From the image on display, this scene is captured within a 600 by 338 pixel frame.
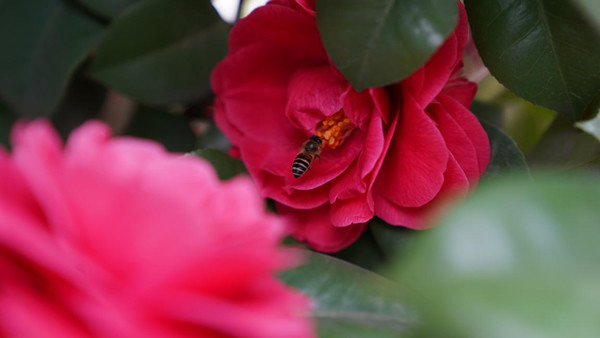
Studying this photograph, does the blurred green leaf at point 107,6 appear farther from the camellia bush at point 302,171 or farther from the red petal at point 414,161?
the red petal at point 414,161

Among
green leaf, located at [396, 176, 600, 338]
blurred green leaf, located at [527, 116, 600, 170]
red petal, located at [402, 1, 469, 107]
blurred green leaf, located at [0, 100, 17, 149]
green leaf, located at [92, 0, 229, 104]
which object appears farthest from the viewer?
blurred green leaf, located at [0, 100, 17, 149]

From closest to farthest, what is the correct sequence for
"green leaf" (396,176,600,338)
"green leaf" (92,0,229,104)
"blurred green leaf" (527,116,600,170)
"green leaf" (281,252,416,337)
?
1. "green leaf" (396,176,600,338)
2. "green leaf" (281,252,416,337)
3. "blurred green leaf" (527,116,600,170)
4. "green leaf" (92,0,229,104)

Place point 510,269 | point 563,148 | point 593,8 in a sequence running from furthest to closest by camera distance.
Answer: point 563,148 → point 593,8 → point 510,269

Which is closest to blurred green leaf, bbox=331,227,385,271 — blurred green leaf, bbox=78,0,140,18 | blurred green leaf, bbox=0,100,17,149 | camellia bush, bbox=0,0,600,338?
camellia bush, bbox=0,0,600,338

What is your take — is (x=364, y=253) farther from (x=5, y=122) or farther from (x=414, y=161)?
(x=5, y=122)

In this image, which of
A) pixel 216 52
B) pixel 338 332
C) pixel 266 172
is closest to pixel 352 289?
pixel 338 332

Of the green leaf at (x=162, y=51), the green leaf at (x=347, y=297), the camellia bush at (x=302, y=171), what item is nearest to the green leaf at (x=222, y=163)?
the camellia bush at (x=302, y=171)

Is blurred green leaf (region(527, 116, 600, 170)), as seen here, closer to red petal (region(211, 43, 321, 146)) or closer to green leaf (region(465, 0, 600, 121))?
green leaf (region(465, 0, 600, 121))

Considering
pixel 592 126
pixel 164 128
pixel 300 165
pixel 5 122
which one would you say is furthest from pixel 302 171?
pixel 5 122

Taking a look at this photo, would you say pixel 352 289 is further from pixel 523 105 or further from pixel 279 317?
pixel 523 105
